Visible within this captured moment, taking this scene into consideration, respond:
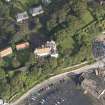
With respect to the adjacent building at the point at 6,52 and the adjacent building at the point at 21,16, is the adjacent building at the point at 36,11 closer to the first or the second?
the adjacent building at the point at 21,16

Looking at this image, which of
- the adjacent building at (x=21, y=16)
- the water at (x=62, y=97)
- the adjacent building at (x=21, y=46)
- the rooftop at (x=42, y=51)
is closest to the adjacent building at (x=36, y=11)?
the adjacent building at (x=21, y=16)

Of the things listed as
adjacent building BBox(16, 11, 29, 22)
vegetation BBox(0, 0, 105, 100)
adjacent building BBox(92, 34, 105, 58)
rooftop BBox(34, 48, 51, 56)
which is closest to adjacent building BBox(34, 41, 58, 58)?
rooftop BBox(34, 48, 51, 56)

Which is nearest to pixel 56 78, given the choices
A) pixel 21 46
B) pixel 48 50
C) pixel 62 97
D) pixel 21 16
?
pixel 62 97

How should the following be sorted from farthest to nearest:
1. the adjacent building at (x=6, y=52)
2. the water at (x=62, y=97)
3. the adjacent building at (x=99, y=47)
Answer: the adjacent building at (x=99, y=47)
the adjacent building at (x=6, y=52)
the water at (x=62, y=97)

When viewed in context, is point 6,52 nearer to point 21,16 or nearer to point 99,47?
point 21,16

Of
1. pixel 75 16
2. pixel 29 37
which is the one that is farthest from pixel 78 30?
pixel 29 37

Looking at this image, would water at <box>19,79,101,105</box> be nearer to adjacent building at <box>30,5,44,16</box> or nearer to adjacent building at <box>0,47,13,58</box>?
adjacent building at <box>0,47,13,58</box>
